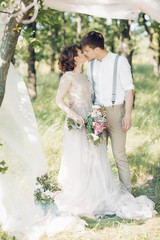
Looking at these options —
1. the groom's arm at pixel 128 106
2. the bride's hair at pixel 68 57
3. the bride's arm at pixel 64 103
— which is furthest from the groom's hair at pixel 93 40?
the groom's arm at pixel 128 106

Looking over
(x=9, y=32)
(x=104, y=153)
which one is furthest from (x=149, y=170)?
(x=9, y=32)

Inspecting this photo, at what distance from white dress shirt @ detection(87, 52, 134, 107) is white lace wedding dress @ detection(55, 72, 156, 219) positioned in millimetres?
140

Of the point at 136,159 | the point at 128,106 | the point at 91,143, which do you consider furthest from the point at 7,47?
the point at 136,159

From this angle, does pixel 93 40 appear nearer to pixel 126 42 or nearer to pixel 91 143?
pixel 91 143

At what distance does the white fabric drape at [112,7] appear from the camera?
3645mm

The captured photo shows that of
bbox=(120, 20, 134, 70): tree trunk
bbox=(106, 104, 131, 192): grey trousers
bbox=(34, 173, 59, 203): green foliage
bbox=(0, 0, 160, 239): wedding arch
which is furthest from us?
bbox=(120, 20, 134, 70): tree trunk

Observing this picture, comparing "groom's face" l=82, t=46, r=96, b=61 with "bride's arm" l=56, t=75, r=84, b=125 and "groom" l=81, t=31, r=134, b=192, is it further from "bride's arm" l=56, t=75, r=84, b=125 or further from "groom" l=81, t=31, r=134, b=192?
"bride's arm" l=56, t=75, r=84, b=125

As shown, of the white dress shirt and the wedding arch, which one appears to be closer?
the wedding arch

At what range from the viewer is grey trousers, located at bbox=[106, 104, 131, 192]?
390cm

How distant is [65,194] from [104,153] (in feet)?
2.30

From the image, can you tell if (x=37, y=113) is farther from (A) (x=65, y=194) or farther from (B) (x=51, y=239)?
(B) (x=51, y=239)

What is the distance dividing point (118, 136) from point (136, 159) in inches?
58.9

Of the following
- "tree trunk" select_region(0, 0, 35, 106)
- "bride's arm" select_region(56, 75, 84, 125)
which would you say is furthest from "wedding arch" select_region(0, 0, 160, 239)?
"tree trunk" select_region(0, 0, 35, 106)

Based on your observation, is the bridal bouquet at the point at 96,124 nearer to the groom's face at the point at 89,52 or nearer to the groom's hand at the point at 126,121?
the groom's hand at the point at 126,121
